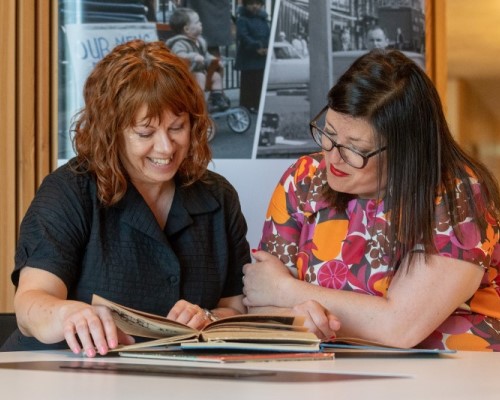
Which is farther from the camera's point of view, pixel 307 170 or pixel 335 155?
pixel 307 170

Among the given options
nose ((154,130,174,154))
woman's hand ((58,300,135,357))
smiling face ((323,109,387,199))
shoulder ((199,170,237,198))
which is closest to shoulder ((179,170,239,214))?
shoulder ((199,170,237,198))

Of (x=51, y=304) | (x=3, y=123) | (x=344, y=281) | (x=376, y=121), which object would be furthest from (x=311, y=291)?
(x=3, y=123)

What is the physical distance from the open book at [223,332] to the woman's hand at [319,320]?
0.10 meters

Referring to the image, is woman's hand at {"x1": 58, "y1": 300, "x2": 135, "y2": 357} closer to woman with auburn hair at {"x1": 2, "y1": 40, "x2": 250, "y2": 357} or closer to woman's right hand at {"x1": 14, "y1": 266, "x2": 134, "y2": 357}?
woman's right hand at {"x1": 14, "y1": 266, "x2": 134, "y2": 357}

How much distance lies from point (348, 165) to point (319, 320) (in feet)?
1.26

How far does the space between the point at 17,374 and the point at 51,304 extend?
0.43m

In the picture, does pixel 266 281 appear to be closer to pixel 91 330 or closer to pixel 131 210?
pixel 131 210

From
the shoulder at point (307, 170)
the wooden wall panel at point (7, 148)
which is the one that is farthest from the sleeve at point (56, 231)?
the wooden wall panel at point (7, 148)

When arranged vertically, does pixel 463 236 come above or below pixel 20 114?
below

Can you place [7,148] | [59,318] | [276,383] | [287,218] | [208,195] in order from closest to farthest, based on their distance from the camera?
1. [276,383]
2. [59,318]
3. [287,218]
4. [208,195]
5. [7,148]

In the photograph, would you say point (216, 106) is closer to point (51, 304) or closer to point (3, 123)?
point (3, 123)

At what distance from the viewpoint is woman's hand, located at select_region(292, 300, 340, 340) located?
1.85m

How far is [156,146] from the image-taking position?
220 centimetres

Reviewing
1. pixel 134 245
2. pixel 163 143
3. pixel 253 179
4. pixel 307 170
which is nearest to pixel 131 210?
pixel 134 245
